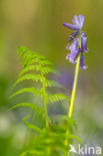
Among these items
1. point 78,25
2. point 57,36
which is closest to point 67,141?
point 78,25

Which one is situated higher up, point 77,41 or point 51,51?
point 51,51

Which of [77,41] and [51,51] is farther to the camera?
[51,51]

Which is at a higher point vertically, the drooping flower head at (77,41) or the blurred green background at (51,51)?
the blurred green background at (51,51)

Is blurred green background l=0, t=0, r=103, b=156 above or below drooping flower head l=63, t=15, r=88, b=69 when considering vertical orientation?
above

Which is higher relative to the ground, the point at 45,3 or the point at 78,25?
the point at 45,3

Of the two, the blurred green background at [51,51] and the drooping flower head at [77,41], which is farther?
the blurred green background at [51,51]

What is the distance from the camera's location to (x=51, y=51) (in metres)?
6.84

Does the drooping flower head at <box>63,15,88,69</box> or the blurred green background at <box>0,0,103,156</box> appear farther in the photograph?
the blurred green background at <box>0,0,103,156</box>

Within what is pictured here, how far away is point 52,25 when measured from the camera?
854cm

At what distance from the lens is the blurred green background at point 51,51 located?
241 centimetres

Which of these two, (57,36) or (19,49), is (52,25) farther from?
(19,49)

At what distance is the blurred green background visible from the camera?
241cm

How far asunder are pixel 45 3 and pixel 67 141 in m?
7.25

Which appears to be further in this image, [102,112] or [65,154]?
[102,112]
